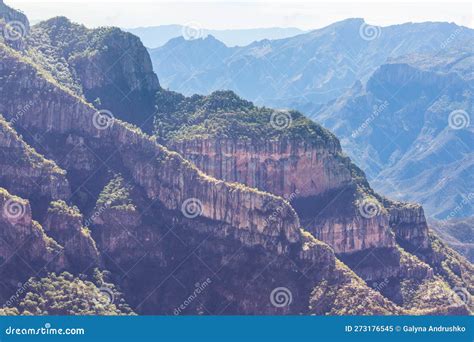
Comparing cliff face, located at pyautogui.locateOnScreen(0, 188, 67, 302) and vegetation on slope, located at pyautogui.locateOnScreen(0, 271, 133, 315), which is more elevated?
cliff face, located at pyautogui.locateOnScreen(0, 188, 67, 302)

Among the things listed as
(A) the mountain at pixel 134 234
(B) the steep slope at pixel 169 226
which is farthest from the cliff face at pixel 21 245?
(B) the steep slope at pixel 169 226

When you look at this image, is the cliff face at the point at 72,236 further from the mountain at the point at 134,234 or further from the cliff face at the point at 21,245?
the cliff face at the point at 21,245

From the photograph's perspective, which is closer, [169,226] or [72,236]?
[72,236]

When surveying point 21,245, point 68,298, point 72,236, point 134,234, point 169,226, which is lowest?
point 68,298

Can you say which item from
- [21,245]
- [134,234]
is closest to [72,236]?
[21,245]

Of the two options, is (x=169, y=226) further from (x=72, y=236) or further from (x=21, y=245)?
(x=21, y=245)

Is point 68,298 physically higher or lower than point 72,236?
lower

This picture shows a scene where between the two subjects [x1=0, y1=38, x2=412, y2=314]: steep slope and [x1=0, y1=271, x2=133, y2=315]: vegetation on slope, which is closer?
[x1=0, y1=271, x2=133, y2=315]: vegetation on slope

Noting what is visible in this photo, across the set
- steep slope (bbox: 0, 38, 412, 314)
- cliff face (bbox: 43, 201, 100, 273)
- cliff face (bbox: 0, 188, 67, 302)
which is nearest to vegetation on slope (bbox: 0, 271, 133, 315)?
cliff face (bbox: 0, 188, 67, 302)

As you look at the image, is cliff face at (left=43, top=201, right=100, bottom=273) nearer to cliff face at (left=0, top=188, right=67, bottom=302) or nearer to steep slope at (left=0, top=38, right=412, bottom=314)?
steep slope at (left=0, top=38, right=412, bottom=314)

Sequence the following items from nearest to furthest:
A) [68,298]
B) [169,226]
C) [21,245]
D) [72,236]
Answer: [68,298]
[21,245]
[72,236]
[169,226]

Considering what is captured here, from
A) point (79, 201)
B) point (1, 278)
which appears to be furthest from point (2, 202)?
point (79, 201)
